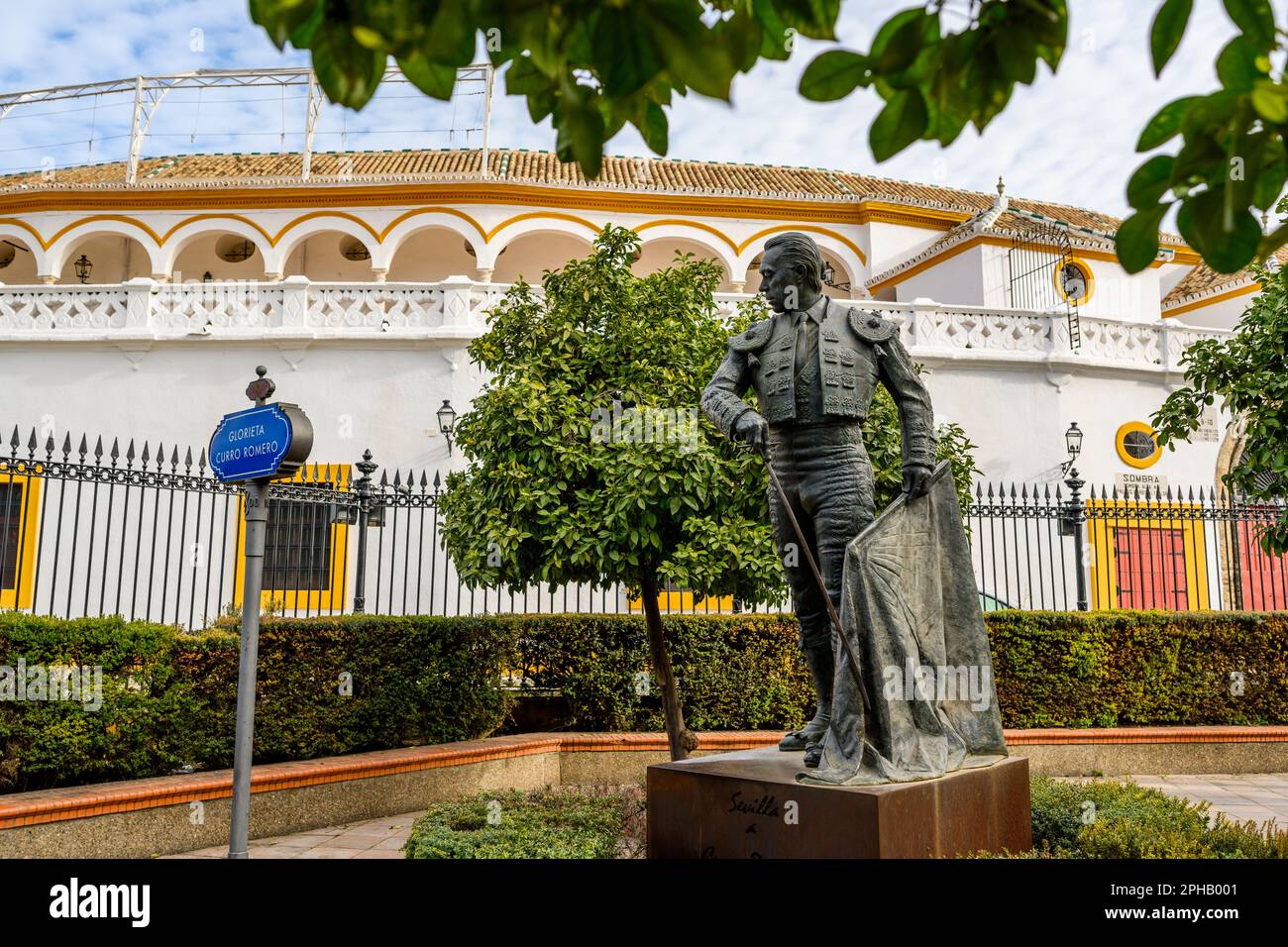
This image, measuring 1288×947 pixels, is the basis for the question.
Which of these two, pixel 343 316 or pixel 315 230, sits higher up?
pixel 315 230

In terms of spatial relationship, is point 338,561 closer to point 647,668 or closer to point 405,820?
point 647,668

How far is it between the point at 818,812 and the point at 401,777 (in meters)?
4.02

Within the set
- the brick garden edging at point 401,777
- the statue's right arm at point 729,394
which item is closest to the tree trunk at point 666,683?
the brick garden edging at point 401,777

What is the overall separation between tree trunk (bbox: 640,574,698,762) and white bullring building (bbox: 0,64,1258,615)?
7278 millimetres

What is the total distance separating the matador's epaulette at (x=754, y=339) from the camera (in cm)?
453

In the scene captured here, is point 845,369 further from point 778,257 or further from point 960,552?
point 960,552

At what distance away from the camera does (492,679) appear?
7.71m

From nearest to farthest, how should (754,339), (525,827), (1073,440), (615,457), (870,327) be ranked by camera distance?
(870,327) < (754,339) < (525,827) < (615,457) < (1073,440)

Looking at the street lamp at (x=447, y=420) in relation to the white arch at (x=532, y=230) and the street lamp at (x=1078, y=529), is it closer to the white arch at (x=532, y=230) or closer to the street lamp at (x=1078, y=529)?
the white arch at (x=532, y=230)

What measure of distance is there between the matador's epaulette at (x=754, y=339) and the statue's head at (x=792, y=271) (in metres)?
0.13

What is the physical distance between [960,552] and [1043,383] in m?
13.3

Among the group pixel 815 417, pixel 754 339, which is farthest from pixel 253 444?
pixel 815 417

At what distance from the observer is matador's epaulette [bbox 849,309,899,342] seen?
436cm

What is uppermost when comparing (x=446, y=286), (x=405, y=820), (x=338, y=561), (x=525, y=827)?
(x=446, y=286)
